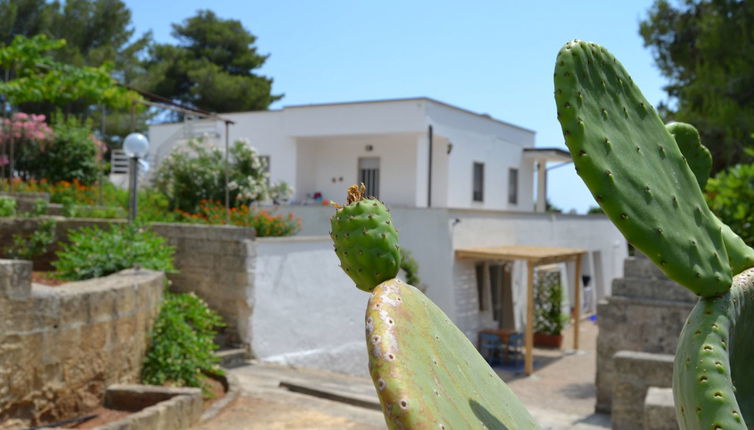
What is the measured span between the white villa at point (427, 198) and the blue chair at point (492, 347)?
1.42 feet

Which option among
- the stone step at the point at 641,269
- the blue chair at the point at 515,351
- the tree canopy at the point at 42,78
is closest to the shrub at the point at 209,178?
the tree canopy at the point at 42,78

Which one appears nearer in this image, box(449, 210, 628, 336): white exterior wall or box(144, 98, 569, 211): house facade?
box(449, 210, 628, 336): white exterior wall

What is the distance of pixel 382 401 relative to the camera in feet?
4.47

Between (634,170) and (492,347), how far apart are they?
14899 millimetres

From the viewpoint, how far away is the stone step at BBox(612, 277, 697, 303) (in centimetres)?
1018

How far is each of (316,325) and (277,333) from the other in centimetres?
98

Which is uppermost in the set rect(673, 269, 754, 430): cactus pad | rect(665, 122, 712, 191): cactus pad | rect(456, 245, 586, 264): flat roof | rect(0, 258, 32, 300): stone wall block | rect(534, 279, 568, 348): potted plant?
rect(665, 122, 712, 191): cactus pad

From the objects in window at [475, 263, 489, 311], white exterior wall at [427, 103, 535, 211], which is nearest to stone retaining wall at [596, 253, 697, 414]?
window at [475, 263, 489, 311]

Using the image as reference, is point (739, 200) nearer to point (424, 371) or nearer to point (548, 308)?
point (424, 371)

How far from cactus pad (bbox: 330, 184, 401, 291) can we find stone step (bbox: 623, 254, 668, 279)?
9.24m

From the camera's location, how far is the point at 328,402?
27.9 ft

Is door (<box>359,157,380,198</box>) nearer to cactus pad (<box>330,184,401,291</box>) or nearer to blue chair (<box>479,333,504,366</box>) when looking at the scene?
blue chair (<box>479,333,504,366</box>)

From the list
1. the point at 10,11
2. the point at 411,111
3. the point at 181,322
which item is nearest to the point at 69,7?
the point at 10,11

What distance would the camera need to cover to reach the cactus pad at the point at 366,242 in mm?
2109
